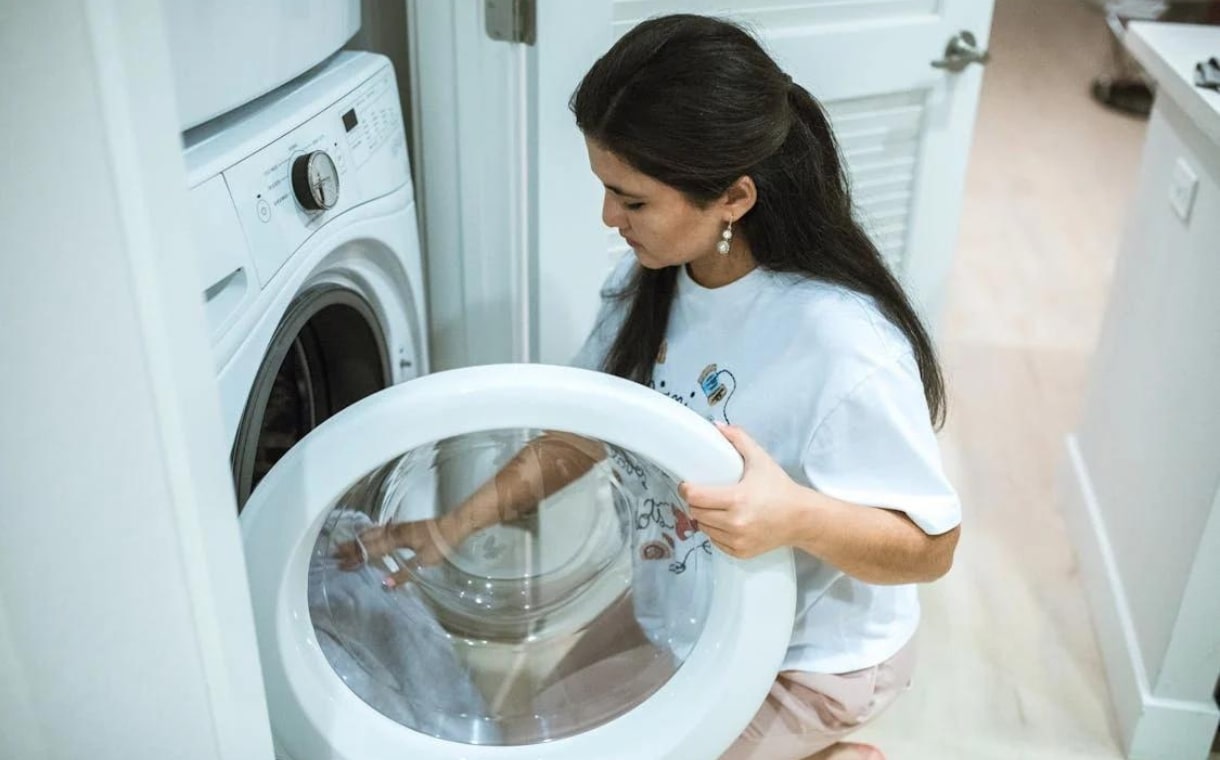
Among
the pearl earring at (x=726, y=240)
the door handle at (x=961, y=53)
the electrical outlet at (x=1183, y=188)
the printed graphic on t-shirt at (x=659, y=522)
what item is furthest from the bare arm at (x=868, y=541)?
the door handle at (x=961, y=53)

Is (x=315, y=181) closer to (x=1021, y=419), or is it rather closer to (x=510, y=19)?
(x=510, y=19)

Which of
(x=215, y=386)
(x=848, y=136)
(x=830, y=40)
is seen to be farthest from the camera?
(x=848, y=136)

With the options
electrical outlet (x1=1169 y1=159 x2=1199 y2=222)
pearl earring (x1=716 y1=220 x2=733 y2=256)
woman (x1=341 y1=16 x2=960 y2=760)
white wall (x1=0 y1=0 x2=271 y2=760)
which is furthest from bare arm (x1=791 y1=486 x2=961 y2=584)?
electrical outlet (x1=1169 y1=159 x2=1199 y2=222)

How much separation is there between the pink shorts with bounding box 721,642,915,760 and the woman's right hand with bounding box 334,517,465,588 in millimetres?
377

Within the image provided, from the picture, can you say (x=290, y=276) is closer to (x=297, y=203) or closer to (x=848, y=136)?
(x=297, y=203)

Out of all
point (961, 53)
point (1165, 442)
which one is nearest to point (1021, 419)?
point (1165, 442)

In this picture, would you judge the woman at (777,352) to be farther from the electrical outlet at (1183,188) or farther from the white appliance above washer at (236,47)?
the electrical outlet at (1183,188)

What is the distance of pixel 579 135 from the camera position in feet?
4.80

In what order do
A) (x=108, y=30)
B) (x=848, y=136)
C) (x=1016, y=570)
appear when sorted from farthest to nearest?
(x=1016, y=570), (x=848, y=136), (x=108, y=30)

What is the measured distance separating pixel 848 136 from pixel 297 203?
3.08 feet

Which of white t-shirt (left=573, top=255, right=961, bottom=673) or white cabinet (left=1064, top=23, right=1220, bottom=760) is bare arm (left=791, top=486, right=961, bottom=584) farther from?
white cabinet (left=1064, top=23, right=1220, bottom=760)

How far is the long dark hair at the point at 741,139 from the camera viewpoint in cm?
103

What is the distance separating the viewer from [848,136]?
1760mm

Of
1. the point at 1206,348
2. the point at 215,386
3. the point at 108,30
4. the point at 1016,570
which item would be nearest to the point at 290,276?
the point at 215,386
